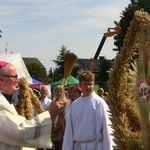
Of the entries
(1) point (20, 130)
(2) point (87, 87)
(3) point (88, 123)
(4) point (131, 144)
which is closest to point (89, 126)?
(3) point (88, 123)

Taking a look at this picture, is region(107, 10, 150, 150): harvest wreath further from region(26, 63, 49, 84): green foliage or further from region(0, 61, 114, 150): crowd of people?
region(26, 63, 49, 84): green foliage

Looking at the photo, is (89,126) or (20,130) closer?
(20,130)

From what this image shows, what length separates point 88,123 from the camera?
5.66 meters

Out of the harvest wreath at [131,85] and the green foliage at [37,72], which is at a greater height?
the green foliage at [37,72]

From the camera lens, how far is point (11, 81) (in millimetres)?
3359

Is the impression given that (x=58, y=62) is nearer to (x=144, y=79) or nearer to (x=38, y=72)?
(x=38, y=72)

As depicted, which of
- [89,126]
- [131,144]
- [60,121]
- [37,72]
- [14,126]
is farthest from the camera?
[37,72]

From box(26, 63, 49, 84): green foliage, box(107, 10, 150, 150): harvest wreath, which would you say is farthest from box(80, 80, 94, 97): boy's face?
box(26, 63, 49, 84): green foliage

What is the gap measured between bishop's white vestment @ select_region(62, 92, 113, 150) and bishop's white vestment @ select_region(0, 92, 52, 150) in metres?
2.28

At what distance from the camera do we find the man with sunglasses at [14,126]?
3.18m

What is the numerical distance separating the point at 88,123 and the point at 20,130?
8.37 ft

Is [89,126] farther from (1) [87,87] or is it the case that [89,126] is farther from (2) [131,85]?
(2) [131,85]

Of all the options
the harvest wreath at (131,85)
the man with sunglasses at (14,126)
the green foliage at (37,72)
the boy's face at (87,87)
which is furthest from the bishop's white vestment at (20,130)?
the green foliage at (37,72)

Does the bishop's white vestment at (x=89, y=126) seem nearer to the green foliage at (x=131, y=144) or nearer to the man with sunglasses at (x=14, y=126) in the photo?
the man with sunglasses at (x=14, y=126)
